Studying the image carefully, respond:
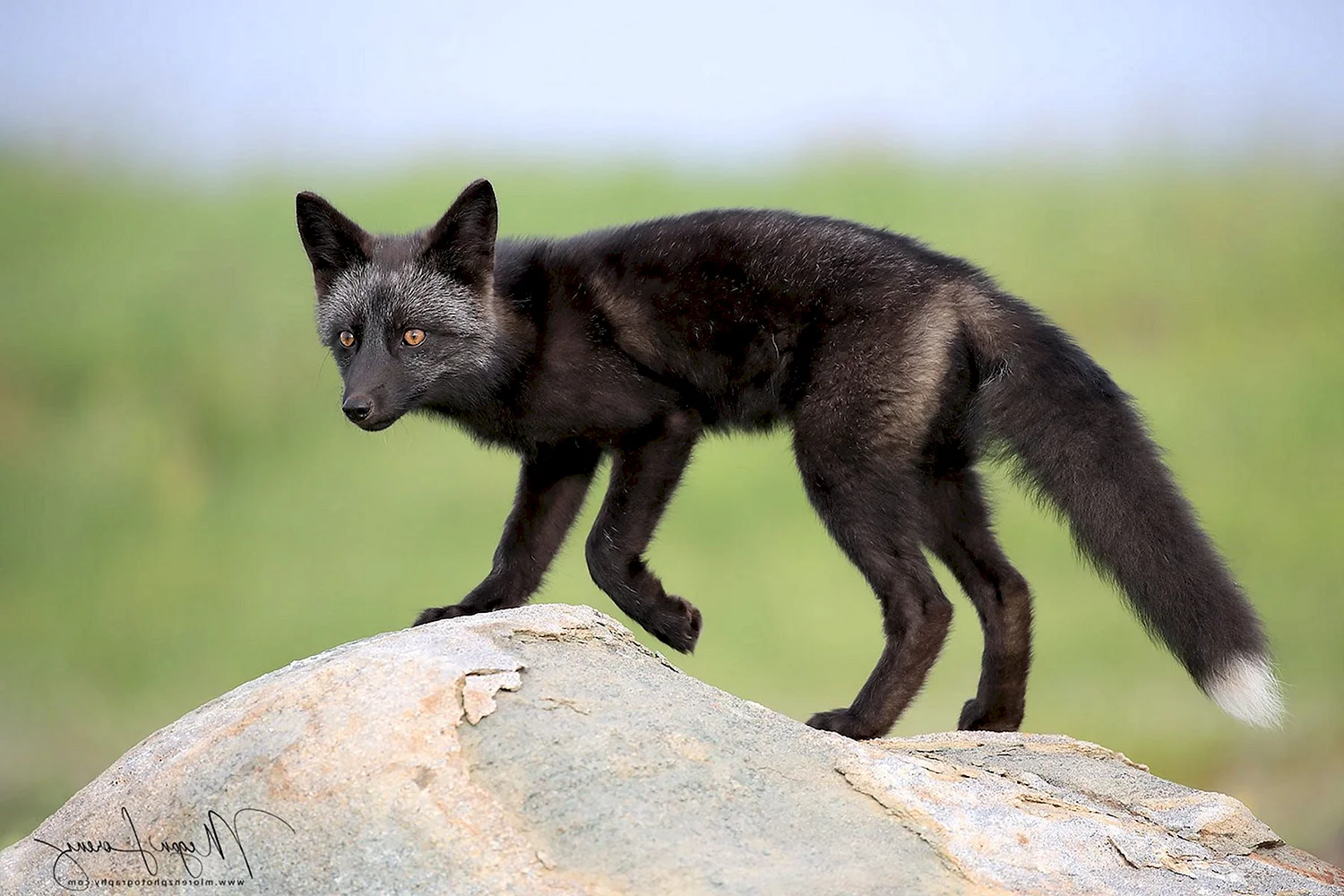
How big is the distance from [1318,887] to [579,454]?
2.53m

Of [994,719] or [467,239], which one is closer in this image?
[994,719]

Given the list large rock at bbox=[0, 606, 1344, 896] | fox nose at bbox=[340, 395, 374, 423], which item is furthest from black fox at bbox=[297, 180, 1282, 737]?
large rock at bbox=[0, 606, 1344, 896]

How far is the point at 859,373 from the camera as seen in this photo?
13.2 feet

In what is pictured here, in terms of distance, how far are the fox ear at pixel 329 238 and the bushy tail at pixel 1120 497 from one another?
2086 mm

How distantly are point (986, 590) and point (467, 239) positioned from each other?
6.71 ft

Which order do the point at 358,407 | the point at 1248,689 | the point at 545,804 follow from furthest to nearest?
1. the point at 358,407
2. the point at 1248,689
3. the point at 545,804

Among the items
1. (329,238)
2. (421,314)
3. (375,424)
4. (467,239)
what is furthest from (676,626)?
(329,238)

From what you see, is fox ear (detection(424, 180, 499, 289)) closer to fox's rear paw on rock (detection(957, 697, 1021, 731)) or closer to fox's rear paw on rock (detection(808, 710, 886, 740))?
fox's rear paw on rock (detection(808, 710, 886, 740))

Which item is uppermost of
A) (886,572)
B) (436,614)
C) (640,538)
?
(886,572)

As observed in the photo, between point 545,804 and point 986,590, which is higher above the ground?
point 986,590

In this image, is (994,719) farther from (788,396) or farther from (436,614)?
(436,614)

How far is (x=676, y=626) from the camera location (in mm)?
4164

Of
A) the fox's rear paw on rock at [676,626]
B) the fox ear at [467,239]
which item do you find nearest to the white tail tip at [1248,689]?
the fox's rear paw on rock at [676,626]

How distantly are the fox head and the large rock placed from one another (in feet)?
4.18
